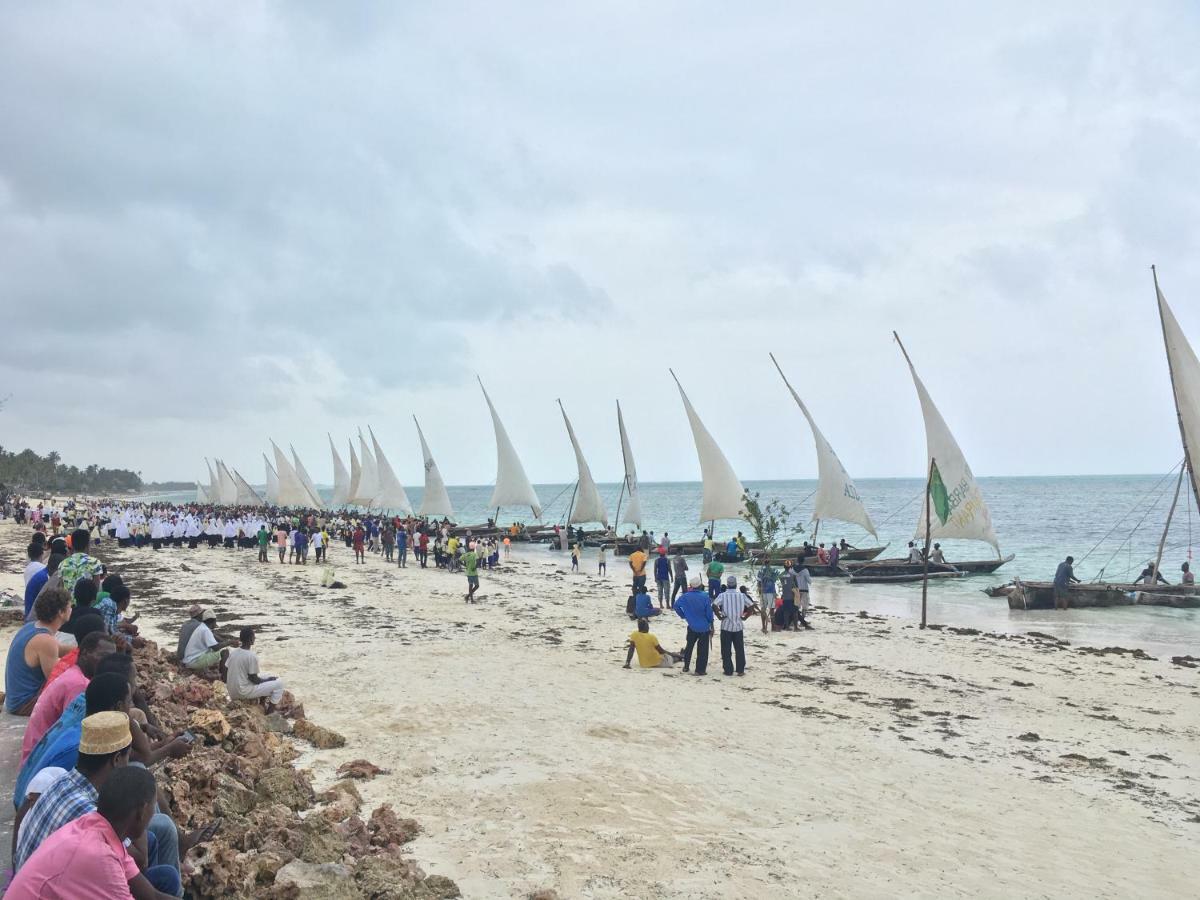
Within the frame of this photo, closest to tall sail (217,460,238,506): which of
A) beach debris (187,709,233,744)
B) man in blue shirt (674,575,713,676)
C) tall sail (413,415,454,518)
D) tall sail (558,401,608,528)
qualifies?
tall sail (413,415,454,518)

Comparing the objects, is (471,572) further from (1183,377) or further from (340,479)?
(340,479)

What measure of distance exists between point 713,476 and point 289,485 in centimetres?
4926

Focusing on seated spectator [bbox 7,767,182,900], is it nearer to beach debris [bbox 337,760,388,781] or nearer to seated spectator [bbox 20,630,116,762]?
seated spectator [bbox 20,630,116,762]

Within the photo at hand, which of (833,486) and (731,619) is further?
(833,486)

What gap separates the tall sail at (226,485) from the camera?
289 ft

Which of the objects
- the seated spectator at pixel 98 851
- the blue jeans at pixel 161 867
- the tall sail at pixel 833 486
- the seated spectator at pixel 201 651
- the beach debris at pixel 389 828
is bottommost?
the beach debris at pixel 389 828

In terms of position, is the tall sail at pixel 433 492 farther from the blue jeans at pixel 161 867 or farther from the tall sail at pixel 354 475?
the blue jeans at pixel 161 867

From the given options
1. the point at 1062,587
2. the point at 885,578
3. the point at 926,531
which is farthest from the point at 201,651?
the point at 885,578

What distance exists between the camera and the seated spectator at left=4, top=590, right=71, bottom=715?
5910 mm

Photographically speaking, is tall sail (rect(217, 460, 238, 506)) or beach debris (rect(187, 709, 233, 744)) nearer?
beach debris (rect(187, 709, 233, 744))

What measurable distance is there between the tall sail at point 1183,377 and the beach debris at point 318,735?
58.8ft

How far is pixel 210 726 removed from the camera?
6.96 meters

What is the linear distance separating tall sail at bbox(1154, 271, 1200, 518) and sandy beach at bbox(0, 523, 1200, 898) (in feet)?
17.4

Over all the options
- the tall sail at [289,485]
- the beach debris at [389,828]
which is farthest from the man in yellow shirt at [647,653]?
the tall sail at [289,485]
